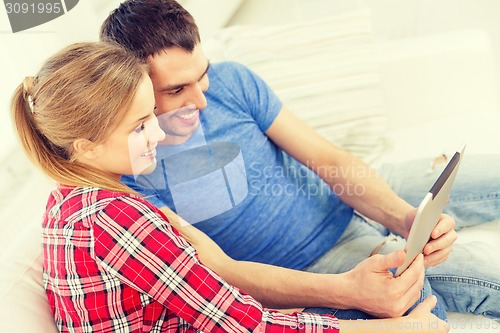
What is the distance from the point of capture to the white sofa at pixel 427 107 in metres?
1.39

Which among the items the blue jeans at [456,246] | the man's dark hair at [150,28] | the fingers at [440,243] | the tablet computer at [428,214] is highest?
the man's dark hair at [150,28]

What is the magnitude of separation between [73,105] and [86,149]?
0.08 meters

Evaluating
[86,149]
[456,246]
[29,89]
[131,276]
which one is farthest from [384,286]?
[29,89]

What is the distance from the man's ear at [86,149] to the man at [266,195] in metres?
0.18

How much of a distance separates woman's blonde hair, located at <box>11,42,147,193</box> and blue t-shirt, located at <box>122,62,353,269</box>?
203 millimetres

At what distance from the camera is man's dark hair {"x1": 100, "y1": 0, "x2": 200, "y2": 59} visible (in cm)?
106

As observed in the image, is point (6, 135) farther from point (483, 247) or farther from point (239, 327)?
point (483, 247)

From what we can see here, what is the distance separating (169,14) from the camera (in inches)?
42.3

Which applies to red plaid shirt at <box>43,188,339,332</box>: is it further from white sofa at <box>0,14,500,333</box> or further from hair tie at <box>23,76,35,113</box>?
white sofa at <box>0,14,500,333</box>

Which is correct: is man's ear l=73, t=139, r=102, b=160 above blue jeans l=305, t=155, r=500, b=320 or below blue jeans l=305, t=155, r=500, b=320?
above

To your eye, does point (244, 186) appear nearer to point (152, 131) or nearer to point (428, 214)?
point (152, 131)

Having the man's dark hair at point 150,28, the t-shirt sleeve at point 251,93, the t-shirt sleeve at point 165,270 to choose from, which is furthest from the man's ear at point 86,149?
the t-shirt sleeve at point 251,93

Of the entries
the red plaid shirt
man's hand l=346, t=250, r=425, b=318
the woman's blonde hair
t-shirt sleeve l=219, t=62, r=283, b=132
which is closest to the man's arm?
man's hand l=346, t=250, r=425, b=318

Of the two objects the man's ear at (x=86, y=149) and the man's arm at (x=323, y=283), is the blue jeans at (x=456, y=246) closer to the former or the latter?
the man's arm at (x=323, y=283)
